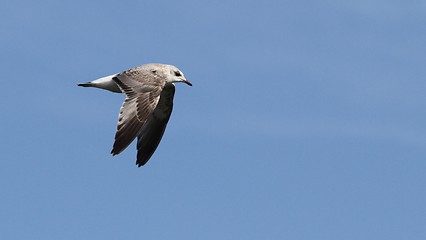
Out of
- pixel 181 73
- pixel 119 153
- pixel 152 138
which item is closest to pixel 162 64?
pixel 181 73

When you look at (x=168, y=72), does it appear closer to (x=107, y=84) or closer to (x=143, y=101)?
(x=107, y=84)

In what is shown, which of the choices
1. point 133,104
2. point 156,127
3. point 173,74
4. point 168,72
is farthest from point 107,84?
point 156,127

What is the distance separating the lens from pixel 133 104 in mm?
43156

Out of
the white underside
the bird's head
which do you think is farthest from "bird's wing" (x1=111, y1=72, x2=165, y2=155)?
the bird's head

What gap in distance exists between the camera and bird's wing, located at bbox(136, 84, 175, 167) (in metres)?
49.0

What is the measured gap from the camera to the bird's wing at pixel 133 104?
41344 mm

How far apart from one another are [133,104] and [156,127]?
669cm

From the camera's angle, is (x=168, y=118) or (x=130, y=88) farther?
(x=168, y=118)

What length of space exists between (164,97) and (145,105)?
6284 millimetres

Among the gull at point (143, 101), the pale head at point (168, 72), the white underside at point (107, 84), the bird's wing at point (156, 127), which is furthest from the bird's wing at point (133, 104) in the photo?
the bird's wing at point (156, 127)

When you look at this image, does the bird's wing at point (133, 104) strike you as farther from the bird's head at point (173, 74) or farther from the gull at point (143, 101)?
the bird's head at point (173, 74)

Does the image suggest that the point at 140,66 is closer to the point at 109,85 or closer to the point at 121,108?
the point at 109,85

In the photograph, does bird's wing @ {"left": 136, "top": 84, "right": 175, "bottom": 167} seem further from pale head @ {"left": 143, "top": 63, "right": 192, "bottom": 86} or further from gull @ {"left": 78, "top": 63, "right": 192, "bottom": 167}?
pale head @ {"left": 143, "top": 63, "right": 192, "bottom": 86}

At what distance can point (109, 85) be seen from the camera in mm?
45969
